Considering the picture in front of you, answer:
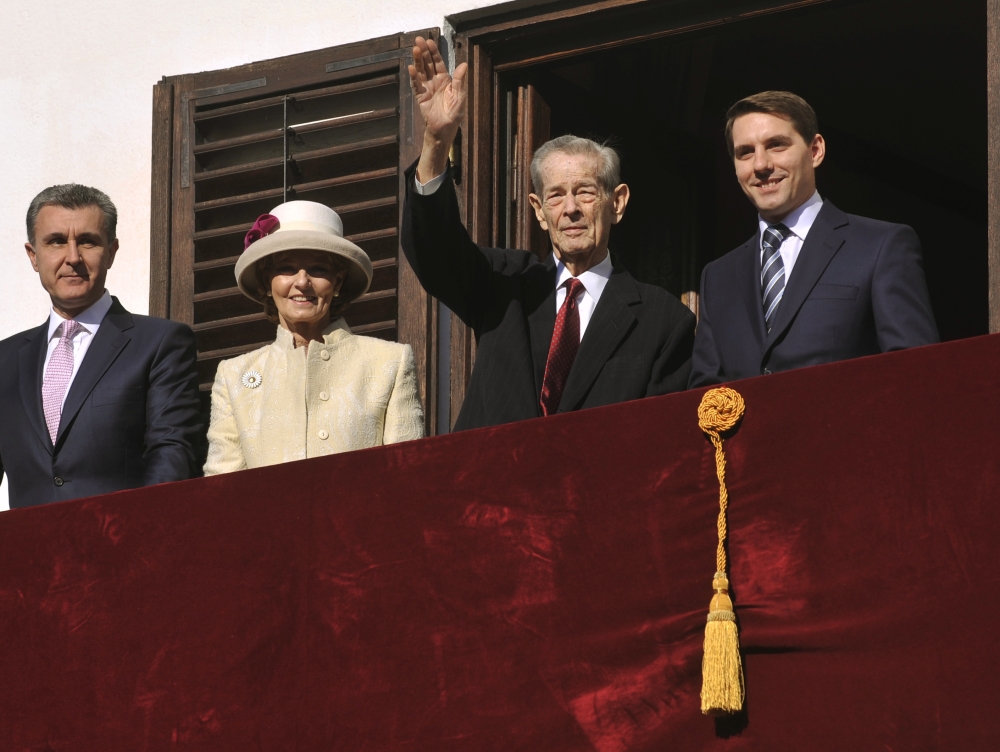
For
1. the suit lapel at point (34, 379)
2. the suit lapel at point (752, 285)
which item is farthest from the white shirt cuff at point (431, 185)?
the suit lapel at point (34, 379)

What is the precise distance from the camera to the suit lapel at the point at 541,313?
14.4 ft

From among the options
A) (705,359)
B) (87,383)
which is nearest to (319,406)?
(87,383)

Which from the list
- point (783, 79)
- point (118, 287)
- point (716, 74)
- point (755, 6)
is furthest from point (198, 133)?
point (783, 79)

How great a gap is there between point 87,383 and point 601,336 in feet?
4.59

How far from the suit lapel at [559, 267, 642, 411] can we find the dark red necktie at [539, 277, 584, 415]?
0.03m

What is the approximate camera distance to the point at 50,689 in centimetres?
427

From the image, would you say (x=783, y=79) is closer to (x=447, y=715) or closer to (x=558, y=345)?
(x=558, y=345)

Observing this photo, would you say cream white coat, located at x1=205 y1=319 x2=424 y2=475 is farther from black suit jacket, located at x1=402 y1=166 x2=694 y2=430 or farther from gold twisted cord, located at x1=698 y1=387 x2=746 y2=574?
gold twisted cord, located at x1=698 y1=387 x2=746 y2=574

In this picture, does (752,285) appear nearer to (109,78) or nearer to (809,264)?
(809,264)

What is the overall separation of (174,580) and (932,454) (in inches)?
67.4

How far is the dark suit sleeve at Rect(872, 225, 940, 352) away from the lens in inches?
153

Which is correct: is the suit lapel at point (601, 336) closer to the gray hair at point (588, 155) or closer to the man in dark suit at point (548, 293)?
the man in dark suit at point (548, 293)

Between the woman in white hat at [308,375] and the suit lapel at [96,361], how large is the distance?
1.08 feet

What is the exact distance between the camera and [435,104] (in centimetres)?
438
